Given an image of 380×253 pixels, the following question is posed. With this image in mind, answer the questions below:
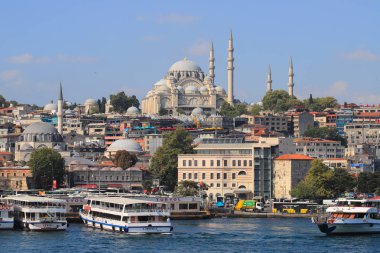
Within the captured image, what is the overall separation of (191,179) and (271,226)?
1951cm

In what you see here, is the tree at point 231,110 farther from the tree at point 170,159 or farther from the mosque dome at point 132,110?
the tree at point 170,159

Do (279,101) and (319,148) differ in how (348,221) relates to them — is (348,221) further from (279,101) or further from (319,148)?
(279,101)

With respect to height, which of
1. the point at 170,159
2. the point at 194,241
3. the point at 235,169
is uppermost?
the point at 170,159

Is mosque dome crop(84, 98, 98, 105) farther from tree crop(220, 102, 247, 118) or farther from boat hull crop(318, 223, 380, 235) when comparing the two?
boat hull crop(318, 223, 380, 235)

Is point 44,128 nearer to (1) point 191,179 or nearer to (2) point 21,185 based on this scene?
(2) point 21,185

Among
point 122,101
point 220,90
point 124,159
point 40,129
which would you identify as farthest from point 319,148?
point 122,101

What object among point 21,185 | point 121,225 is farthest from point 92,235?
point 21,185

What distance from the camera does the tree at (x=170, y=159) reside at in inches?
3196

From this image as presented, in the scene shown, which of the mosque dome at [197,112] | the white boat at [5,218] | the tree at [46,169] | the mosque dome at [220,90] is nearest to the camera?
the white boat at [5,218]

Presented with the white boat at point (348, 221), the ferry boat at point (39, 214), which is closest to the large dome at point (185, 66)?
the ferry boat at point (39, 214)

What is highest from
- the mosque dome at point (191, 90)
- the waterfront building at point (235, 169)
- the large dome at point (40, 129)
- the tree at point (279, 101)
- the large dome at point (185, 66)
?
the large dome at point (185, 66)

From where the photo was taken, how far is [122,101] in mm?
143250

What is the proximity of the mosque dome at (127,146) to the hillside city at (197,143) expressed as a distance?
109 millimetres

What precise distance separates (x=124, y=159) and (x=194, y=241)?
41.8m
